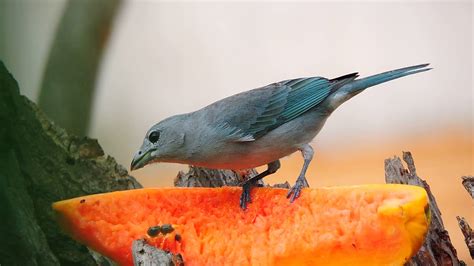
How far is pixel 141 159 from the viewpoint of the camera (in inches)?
101

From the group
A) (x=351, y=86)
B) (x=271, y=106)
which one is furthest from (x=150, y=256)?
(x=351, y=86)

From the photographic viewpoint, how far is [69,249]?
2.54m

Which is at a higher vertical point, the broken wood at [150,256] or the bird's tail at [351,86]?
the bird's tail at [351,86]

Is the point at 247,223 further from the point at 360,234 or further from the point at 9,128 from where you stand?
the point at 9,128

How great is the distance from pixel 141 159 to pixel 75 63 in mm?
1390

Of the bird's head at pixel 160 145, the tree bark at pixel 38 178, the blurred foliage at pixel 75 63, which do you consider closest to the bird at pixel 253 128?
the bird's head at pixel 160 145

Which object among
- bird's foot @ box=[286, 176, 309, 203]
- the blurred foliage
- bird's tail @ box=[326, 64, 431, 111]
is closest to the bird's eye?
bird's foot @ box=[286, 176, 309, 203]

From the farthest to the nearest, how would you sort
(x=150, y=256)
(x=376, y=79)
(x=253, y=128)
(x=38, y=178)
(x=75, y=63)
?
(x=75, y=63)
(x=376, y=79)
(x=253, y=128)
(x=38, y=178)
(x=150, y=256)

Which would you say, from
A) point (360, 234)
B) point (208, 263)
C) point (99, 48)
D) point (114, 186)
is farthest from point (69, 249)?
point (99, 48)

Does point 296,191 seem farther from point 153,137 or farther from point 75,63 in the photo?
point 75,63

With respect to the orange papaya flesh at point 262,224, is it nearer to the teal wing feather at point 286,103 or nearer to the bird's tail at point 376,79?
the teal wing feather at point 286,103

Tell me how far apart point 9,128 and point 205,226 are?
0.70 meters

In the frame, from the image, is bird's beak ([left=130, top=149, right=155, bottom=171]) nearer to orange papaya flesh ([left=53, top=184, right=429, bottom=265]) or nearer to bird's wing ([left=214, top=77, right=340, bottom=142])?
orange papaya flesh ([left=53, top=184, right=429, bottom=265])

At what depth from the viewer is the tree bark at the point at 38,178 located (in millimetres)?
2291
